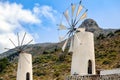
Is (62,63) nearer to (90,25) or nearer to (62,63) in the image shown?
(62,63)

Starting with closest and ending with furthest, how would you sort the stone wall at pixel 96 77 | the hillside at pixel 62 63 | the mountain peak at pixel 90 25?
the stone wall at pixel 96 77 < the hillside at pixel 62 63 < the mountain peak at pixel 90 25

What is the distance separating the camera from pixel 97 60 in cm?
4888

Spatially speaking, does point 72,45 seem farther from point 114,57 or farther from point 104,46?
point 104,46

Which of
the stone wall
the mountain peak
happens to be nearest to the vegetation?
the stone wall

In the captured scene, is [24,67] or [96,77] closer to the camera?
[96,77]

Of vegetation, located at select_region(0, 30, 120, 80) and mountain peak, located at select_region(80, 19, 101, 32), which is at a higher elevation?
mountain peak, located at select_region(80, 19, 101, 32)

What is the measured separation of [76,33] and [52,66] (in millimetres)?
32822

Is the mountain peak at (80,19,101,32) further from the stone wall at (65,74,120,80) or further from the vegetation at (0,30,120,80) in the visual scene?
the stone wall at (65,74,120,80)

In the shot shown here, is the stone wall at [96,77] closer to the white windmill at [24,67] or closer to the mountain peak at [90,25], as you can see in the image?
the white windmill at [24,67]

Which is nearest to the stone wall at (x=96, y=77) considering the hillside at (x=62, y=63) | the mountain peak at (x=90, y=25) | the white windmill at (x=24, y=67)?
the white windmill at (x=24, y=67)

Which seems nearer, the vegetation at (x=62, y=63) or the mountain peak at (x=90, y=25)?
the vegetation at (x=62, y=63)

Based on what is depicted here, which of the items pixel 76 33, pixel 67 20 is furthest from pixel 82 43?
pixel 67 20

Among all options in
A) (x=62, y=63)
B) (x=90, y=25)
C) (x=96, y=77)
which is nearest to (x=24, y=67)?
(x=96, y=77)

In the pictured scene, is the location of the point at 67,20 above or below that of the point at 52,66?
above
